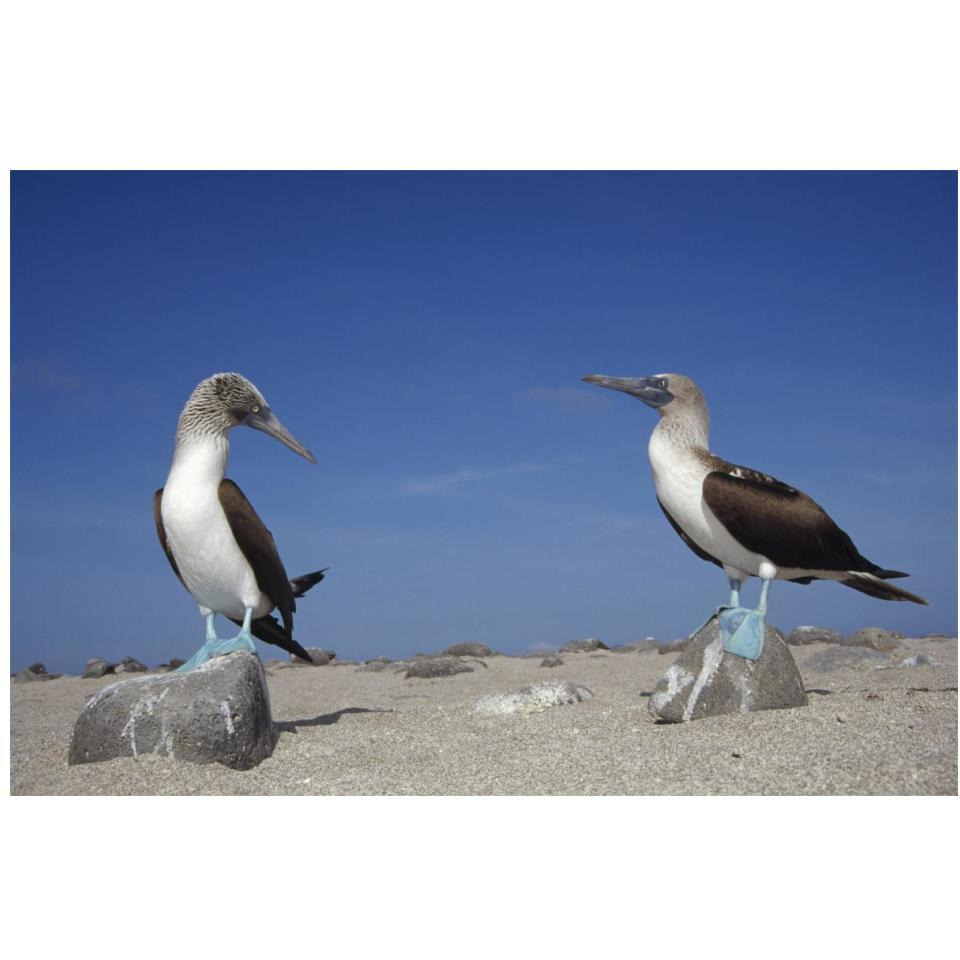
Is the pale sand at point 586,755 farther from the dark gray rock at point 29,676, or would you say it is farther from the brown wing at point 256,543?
the dark gray rock at point 29,676

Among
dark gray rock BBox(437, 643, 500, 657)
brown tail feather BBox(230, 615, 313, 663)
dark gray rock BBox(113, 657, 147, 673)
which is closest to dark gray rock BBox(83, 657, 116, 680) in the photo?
dark gray rock BBox(113, 657, 147, 673)

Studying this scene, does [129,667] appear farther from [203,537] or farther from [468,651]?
[203,537]

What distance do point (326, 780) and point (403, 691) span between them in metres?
5.60

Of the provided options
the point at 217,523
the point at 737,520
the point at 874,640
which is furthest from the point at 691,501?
the point at 874,640

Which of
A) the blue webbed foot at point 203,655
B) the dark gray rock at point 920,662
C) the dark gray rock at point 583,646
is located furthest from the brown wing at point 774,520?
the dark gray rock at point 583,646

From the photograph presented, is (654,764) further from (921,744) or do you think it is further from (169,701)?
(169,701)

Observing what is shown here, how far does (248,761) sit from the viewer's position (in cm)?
544

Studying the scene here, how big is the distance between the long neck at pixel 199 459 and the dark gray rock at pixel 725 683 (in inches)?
140

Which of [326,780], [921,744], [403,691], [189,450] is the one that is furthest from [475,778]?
[403,691]

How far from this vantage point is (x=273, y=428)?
6.44m

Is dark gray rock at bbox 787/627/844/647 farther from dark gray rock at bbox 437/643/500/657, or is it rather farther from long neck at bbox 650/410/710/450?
long neck at bbox 650/410/710/450

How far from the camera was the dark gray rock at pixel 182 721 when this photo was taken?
5.32 metres

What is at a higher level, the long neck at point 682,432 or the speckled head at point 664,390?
the speckled head at point 664,390

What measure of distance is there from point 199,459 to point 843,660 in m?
7.92
